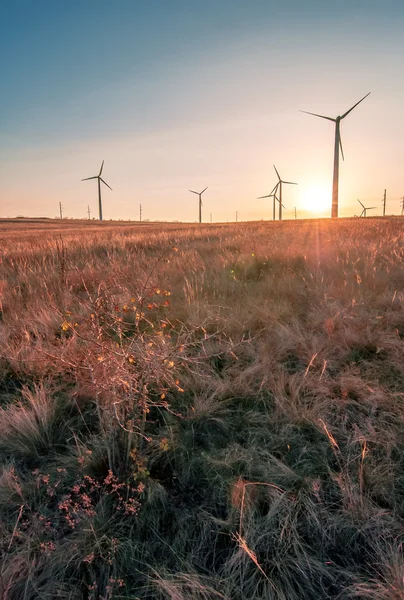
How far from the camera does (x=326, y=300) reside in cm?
399

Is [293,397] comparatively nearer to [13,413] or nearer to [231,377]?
[231,377]

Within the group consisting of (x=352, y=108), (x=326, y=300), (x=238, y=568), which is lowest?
(x=238, y=568)

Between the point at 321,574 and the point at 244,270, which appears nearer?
the point at 321,574

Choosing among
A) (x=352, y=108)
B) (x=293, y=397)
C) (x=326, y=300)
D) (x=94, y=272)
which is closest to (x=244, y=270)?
(x=326, y=300)

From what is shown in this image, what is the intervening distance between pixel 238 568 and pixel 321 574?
35cm

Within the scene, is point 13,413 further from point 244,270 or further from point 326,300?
point 244,270

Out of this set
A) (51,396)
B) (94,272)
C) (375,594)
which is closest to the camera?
(375,594)

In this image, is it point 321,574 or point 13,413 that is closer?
point 321,574

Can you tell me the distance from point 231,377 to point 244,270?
3.18 m

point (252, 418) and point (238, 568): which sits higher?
A: point (252, 418)

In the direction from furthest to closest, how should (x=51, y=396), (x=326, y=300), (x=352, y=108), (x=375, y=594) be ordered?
(x=352, y=108) < (x=326, y=300) < (x=51, y=396) < (x=375, y=594)

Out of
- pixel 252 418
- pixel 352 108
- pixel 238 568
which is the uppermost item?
pixel 352 108

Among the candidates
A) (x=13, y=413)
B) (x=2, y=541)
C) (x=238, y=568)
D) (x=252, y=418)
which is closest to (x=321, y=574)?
(x=238, y=568)

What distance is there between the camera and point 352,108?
81.6 ft
